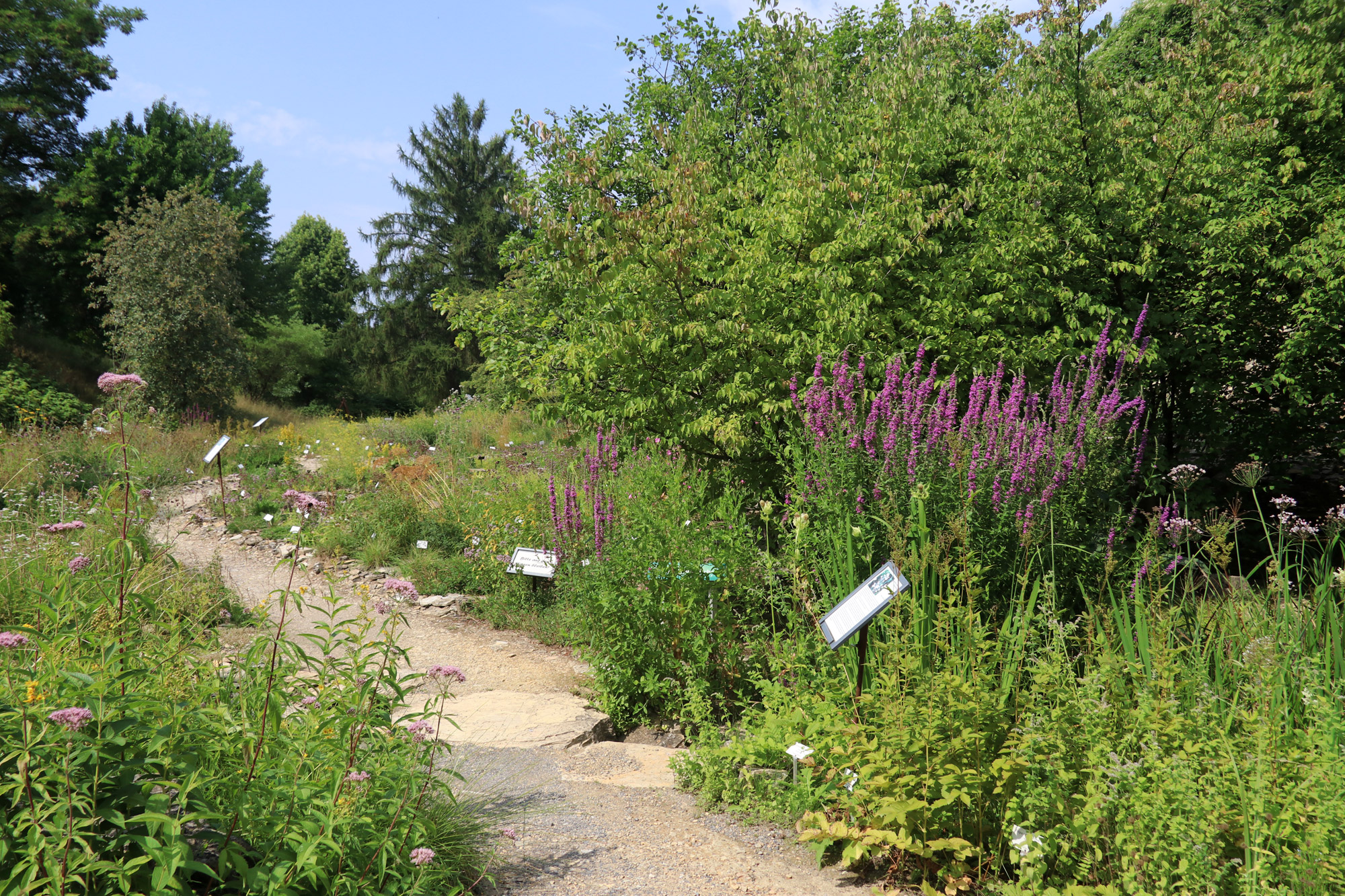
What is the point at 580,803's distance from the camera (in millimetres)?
3357

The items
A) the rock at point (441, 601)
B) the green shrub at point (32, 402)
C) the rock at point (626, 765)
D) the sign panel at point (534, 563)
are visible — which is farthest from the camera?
the green shrub at point (32, 402)

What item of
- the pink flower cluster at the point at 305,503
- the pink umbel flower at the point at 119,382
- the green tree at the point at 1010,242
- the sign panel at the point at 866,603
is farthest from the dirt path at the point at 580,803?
the green tree at the point at 1010,242

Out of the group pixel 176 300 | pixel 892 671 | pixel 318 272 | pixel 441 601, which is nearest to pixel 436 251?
pixel 318 272

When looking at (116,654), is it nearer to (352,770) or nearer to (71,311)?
(352,770)

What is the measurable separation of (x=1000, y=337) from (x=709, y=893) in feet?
17.4

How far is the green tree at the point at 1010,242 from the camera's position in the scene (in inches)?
260

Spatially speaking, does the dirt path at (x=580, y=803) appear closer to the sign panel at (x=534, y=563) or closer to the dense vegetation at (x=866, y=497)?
the dense vegetation at (x=866, y=497)

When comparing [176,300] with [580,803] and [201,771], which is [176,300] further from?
[201,771]

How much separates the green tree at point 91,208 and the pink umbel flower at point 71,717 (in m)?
18.2

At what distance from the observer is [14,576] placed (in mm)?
4613

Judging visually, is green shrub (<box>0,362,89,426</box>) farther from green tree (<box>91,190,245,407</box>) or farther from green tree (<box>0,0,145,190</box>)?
green tree (<box>0,0,145,190</box>)

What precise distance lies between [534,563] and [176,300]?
44.3 feet

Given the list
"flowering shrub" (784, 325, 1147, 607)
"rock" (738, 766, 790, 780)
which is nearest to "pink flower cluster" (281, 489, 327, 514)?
"rock" (738, 766, 790, 780)

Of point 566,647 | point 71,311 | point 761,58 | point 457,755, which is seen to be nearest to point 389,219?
point 71,311
